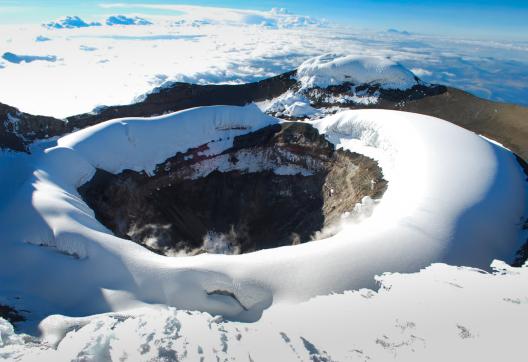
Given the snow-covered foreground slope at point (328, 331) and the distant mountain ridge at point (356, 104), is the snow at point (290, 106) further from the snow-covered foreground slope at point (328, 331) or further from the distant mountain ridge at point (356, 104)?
the snow-covered foreground slope at point (328, 331)

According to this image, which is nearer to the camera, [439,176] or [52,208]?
[52,208]

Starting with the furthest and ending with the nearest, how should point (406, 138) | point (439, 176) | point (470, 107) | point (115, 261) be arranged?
point (470, 107) < point (406, 138) < point (439, 176) < point (115, 261)

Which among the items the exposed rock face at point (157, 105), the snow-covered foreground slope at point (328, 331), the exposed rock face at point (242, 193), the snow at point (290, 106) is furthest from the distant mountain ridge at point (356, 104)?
the snow-covered foreground slope at point (328, 331)

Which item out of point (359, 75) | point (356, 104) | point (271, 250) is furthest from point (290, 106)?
point (271, 250)

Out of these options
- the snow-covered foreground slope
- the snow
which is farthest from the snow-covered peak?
the snow-covered foreground slope

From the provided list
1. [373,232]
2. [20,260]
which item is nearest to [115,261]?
[20,260]

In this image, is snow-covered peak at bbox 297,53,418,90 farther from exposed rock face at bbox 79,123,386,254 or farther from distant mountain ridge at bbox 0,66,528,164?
exposed rock face at bbox 79,123,386,254

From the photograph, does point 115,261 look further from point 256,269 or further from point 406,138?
point 406,138
